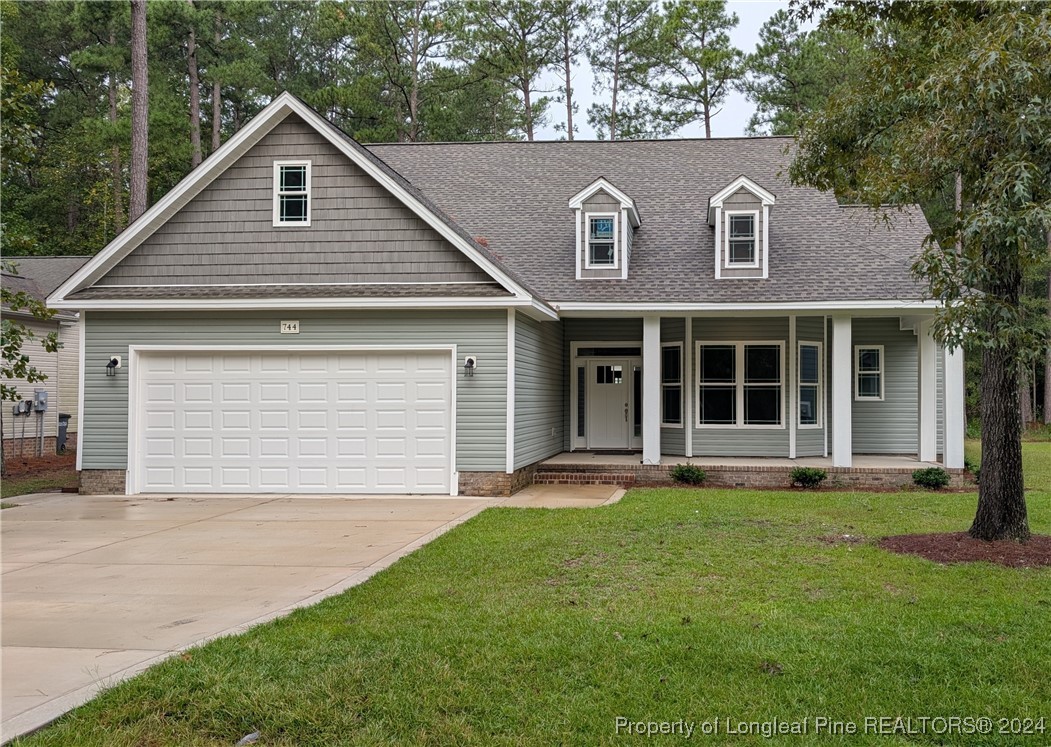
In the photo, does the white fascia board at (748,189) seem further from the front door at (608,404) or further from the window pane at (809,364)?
the front door at (608,404)

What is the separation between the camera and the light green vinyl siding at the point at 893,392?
16.8m

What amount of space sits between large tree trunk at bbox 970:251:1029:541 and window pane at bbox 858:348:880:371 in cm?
847

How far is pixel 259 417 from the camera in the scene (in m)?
13.4

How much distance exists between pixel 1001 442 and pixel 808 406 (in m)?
7.65

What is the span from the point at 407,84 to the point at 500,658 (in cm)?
2959

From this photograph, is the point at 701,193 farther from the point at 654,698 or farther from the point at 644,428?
the point at 654,698

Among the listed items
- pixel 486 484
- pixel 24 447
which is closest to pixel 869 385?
pixel 486 484

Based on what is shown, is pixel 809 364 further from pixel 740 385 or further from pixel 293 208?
pixel 293 208

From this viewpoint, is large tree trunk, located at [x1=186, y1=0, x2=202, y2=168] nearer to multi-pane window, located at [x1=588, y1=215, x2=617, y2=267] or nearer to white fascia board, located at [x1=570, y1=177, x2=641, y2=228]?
white fascia board, located at [x1=570, y1=177, x2=641, y2=228]

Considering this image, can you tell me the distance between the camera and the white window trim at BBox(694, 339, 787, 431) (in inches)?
630

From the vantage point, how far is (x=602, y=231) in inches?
627

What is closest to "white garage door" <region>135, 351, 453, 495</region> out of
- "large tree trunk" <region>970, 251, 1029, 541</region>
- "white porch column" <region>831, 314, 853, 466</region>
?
"white porch column" <region>831, 314, 853, 466</region>

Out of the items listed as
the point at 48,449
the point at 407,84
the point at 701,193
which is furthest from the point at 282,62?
the point at 701,193

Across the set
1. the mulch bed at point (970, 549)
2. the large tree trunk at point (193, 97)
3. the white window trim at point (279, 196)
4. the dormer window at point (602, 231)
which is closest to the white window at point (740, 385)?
the dormer window at point (602, 231)
